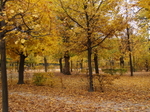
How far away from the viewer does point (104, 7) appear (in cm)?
725

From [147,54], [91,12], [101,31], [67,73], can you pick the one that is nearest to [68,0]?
[91,12]

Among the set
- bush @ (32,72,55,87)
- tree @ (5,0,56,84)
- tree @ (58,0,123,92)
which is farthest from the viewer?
bush @ (32,72,55,87)

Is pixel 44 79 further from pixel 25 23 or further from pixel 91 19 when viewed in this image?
pixel 25 23

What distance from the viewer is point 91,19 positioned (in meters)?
7.54

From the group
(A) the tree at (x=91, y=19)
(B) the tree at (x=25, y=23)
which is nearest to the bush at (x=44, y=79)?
(A) the tree at (x=91, y=19)

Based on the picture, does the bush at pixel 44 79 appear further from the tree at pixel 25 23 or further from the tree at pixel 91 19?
the tree at pixel 25 23

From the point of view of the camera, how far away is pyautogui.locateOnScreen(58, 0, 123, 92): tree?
7068mm

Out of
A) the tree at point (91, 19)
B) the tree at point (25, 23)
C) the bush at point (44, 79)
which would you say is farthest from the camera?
the bush at point (44, 79)

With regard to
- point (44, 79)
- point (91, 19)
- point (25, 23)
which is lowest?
point (44, 79)

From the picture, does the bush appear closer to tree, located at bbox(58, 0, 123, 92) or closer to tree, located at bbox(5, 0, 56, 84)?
tree, located at bbox(58, 0, 123, 92)

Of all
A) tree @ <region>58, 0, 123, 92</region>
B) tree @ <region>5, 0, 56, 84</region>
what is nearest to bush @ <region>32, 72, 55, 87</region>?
tree @ <region>58, 0, 123, 92</region>

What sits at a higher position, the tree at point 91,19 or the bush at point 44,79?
the tree at point 91,19

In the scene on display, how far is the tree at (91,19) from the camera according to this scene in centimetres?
707

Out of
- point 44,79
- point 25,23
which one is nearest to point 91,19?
point 25,23
